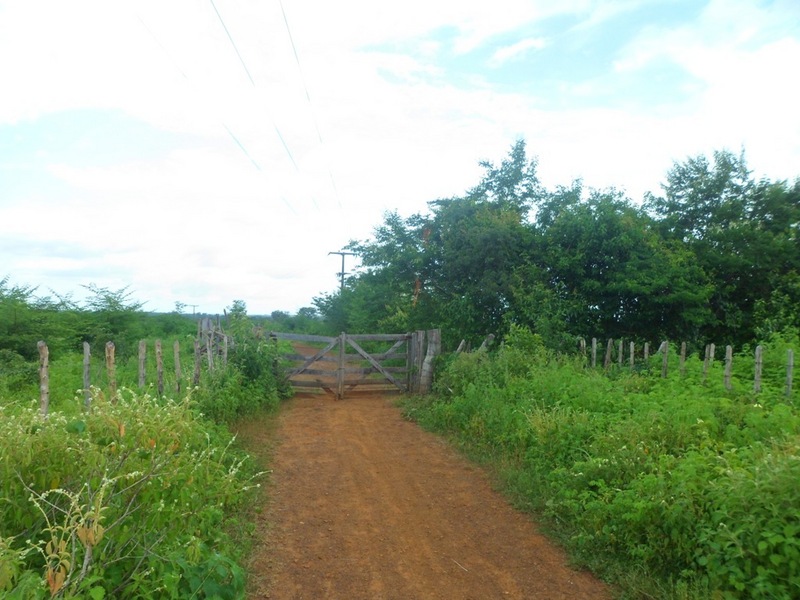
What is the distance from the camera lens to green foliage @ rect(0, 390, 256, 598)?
3.51 m

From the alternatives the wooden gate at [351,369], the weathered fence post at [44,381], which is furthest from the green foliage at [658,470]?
the weathered fence post at [44,381]

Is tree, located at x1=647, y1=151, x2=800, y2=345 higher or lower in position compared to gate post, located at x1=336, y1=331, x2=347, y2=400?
higher

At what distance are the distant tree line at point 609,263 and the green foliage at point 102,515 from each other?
1357 cm

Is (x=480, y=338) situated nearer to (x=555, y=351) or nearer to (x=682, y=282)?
(x=555, y=351)

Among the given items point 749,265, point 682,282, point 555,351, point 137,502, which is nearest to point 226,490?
point 137,502

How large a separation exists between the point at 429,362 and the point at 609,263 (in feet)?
21.6

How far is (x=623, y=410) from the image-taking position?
9203 millimetres

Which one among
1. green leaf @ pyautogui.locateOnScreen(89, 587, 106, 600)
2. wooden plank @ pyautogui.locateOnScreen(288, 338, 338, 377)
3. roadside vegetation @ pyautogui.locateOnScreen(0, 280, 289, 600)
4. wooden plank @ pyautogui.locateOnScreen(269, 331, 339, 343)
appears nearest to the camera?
green leaf @ pyautogui.locateOnScreen(89, 587, 106, 600)

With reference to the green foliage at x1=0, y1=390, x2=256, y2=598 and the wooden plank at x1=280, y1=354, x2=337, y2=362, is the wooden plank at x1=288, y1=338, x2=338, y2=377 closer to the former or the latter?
the wooden plank at x1=280, y1=354, x2=337, y2=362

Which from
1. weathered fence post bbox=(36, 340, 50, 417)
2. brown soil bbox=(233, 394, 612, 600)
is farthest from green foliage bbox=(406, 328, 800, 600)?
weathered fence post bbox=(36, 340, 50, 417)

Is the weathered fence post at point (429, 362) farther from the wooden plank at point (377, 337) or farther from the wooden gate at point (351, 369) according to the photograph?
the wooden plank at point (377, 337)

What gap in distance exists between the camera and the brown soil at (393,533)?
550 cm

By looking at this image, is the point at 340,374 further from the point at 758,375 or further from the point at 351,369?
the point at 758,375

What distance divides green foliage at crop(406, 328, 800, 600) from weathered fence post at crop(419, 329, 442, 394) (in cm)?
443
